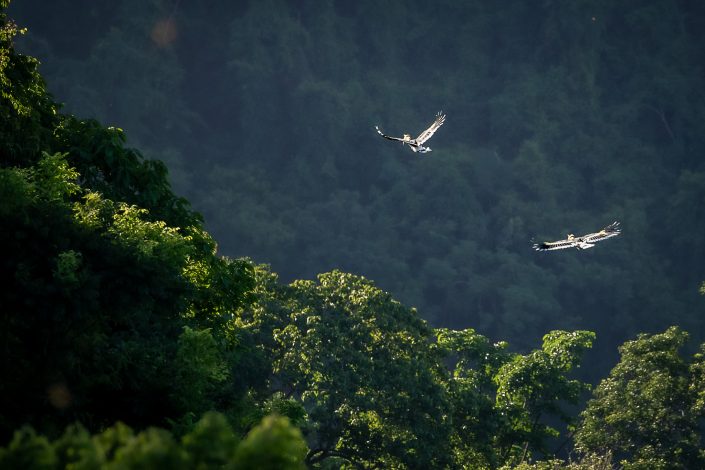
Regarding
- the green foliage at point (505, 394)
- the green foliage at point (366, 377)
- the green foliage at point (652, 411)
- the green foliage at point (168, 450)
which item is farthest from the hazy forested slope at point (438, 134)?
the green foliage at point (168, 450)

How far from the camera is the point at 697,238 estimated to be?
106 m

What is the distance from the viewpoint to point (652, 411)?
36.7m

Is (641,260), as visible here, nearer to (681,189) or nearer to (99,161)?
(681,189)

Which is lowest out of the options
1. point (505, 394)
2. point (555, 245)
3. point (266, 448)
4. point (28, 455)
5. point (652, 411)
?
point (28, 455)

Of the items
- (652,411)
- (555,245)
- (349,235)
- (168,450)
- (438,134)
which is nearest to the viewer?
(168,450)

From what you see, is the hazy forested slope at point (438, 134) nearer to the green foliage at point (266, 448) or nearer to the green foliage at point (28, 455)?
the green foliage at point (266, 448)

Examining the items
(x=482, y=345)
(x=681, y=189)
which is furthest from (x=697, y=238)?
(x=482, y=345)

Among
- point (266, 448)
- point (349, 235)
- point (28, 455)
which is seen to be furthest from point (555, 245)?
point (349, 235)

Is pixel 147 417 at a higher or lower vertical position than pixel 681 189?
lower

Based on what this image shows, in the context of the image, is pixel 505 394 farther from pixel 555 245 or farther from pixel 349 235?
pixel 349 235

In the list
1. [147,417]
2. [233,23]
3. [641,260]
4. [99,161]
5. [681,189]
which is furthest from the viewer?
[233,23]

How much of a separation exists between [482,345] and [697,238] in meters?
71.7

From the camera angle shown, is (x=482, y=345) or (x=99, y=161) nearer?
(x=99, y=161)

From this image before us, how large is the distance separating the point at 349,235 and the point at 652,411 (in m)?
65.3
